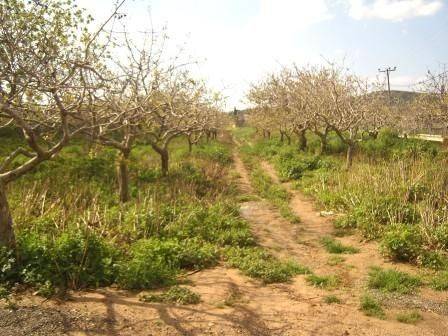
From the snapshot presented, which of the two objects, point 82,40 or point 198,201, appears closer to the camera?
point 82,40

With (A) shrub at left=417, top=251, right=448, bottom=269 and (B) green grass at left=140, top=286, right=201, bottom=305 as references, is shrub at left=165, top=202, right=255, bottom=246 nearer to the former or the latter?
(B) green grass at left=140, top=286, right=201, bottom=305

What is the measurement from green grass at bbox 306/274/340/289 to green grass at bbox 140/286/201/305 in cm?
193

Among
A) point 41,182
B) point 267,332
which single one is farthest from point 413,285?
point 41,182

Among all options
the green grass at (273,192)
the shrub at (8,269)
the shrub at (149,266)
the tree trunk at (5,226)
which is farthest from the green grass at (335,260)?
the tree trunk at (5,226)

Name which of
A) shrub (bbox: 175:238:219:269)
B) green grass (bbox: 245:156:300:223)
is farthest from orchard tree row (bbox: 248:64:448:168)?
shrub (bbox: 175:238:219:269)

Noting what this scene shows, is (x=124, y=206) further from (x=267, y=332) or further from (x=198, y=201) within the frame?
(x=267, y=332)

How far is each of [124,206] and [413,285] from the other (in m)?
6.12

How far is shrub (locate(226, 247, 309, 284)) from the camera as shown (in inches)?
269

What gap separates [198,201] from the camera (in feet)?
35.3

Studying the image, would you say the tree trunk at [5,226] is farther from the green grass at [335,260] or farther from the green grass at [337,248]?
the green grass at [337,248]

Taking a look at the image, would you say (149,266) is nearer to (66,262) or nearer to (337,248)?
(66,262)

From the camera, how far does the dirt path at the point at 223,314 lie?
4.87 meters

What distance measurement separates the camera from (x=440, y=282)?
6477 millimetres

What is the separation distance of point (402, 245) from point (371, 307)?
2.15 meters
